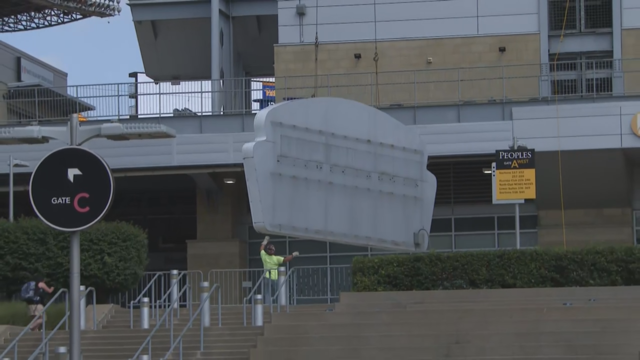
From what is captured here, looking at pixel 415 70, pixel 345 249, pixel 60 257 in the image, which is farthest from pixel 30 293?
pixel 415 70

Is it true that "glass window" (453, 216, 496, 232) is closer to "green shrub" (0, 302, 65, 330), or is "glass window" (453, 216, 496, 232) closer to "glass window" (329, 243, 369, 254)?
"glass window" (329, 243, 369, 254)

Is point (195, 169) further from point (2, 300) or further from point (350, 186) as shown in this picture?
point (350, 186)

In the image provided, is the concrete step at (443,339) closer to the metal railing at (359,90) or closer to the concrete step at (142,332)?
the concrete step at (142,332)

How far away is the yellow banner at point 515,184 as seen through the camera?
21312mm

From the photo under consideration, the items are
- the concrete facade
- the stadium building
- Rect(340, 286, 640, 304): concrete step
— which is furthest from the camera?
the concrete facade

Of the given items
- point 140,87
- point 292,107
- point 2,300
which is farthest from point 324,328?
point 140,87

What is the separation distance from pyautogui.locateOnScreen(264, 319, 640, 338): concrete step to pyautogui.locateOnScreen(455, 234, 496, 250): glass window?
14.1 meters

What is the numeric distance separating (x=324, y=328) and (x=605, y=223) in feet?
50.0

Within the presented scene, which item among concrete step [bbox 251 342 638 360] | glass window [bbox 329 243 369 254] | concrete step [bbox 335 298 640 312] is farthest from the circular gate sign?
glass window [bbox 329 243 369 254]

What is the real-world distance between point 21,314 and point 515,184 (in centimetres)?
1107

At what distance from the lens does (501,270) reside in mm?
21547

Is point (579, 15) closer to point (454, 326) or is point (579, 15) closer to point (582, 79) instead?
point (582, 79)

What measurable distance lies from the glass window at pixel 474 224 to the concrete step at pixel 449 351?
15.2m

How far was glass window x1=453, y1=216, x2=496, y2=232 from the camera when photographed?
3148 centimetres
